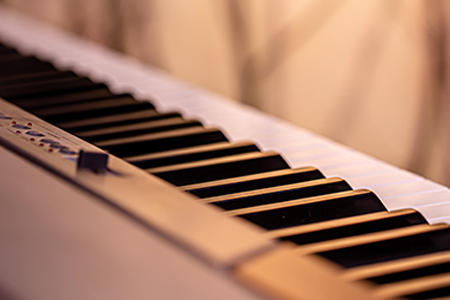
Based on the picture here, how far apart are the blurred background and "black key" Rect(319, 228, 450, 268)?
714mm

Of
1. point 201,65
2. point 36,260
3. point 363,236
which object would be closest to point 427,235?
point 363,236

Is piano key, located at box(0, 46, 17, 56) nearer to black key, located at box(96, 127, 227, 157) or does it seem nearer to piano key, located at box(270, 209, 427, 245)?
black key, located at box(96, 127, 227, 157)

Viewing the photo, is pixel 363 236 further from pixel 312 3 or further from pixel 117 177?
pixel 312 3

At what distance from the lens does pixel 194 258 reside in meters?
1.09

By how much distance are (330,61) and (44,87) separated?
1275 millimetres

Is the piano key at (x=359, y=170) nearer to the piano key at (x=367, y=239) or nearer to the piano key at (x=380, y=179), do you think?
the piano key at (x=380, y=179)

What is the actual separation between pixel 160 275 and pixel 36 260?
0.49m

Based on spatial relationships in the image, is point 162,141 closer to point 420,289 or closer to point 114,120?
point 114,120

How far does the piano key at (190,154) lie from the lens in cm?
210

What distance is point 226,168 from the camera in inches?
80.2

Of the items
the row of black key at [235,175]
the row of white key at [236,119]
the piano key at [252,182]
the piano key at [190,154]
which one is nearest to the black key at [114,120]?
the row of black key at [235,175]

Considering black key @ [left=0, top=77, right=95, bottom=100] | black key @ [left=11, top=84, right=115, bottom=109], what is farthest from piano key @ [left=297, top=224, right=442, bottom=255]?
black key @ [left=0, top=77, right=95, bottom=100]

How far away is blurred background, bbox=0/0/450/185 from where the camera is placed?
227 cm

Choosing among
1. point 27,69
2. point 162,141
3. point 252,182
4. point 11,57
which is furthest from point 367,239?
point 11,57
